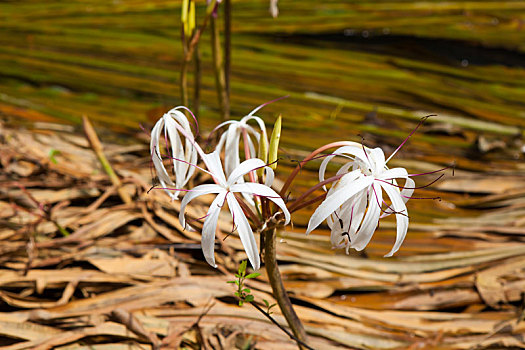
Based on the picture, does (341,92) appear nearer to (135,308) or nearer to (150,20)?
(150,20)

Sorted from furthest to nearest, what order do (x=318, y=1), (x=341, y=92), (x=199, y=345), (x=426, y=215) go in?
(x=318, y=1), (x=341, y=92), (x=426, y=215), (x=199, y=345)

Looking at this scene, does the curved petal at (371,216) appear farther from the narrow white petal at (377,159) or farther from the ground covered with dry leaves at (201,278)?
the ground covered with dry leaves at (201,278)

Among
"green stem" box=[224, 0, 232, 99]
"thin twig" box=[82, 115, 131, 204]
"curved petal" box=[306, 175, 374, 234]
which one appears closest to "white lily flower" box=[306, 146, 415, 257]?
"curved petal" box=[306, 175, 374, 234]

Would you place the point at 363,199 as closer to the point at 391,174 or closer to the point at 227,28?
the point at 391,174

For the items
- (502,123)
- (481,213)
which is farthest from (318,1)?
(481,213)

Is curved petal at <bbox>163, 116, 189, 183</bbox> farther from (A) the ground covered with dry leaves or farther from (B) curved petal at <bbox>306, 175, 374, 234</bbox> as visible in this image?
(A) the ground covered with dry leaves

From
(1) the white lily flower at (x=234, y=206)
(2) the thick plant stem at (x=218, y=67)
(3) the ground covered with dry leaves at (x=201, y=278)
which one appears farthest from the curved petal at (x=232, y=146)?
(2) the thick plant stem at (x=218, y=67)

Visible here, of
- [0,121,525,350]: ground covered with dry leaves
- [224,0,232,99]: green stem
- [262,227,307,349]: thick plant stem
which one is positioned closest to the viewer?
[262,227,307,349]: thick plant stem
